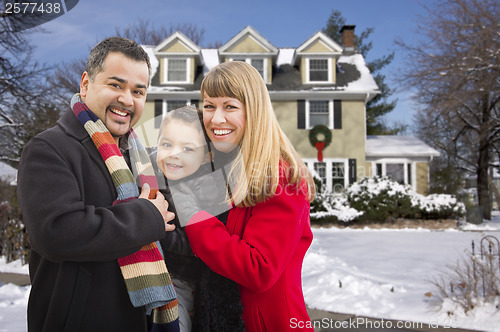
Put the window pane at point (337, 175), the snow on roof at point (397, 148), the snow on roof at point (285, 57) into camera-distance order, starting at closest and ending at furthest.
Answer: the window pane at point (337, 175), the snow on roof at point (397, 148), the snow on roof at point (285, 57)

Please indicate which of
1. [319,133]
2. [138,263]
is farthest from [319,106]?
[138,263]

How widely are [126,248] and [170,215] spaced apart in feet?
0.69

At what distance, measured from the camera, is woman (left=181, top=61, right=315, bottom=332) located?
1502 mm

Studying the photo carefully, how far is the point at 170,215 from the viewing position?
4.52ft

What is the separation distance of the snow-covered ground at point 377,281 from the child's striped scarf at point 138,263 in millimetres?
3335

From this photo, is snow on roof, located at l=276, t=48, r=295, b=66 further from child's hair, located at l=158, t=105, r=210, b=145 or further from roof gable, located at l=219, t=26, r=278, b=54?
child's hair, located at l=158, t=105, r=210, b=145

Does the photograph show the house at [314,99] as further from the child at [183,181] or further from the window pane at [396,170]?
the child at [183,181]

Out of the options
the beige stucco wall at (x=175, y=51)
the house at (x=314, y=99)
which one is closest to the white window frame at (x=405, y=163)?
the house at (x=314, y=99)

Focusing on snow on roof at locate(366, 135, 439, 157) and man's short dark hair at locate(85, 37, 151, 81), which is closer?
man's short dark hair at locate(85, 37, 151, 81)

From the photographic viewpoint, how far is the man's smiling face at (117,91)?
1.39 meters

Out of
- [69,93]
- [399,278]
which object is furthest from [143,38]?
[399,278]

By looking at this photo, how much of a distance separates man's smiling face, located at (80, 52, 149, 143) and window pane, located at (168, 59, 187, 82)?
15845 millimetres

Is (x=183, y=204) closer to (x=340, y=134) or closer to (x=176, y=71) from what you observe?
(x=340, y=134)

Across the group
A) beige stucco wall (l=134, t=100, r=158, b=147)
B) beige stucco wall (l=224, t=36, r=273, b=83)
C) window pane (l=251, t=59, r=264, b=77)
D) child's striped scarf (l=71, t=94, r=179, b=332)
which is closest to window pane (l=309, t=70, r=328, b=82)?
beige stucco wall (l=224, t=36, r=273, b=83)
